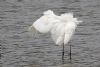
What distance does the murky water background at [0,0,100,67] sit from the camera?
954cm

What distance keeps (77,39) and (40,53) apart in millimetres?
1323

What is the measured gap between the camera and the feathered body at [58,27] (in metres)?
8.47

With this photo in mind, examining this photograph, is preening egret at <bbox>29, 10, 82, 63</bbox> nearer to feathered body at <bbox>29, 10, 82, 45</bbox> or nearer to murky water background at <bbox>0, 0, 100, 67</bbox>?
feathered body at <bbox>29, 10, 82, 45</bbox>

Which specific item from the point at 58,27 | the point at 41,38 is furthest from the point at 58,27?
the point at 41,38

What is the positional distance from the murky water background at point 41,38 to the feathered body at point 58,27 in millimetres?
689

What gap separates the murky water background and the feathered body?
0.69 metres

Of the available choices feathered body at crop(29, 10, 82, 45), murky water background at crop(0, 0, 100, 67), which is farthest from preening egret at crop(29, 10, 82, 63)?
murky water background at crop(0, 0, 100, 67)

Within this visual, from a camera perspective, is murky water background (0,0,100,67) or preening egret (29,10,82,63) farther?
murky water background (0,0,100,67)

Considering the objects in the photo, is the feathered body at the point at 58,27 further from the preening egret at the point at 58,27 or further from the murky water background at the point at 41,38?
the murky water background at the point at 41,38

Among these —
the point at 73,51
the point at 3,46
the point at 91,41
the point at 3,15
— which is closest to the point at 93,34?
the point at 91,41

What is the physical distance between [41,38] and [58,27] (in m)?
2.53

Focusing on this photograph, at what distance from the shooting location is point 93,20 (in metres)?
12.8

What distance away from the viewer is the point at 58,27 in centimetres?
848

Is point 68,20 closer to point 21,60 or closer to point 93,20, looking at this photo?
point 21,60
